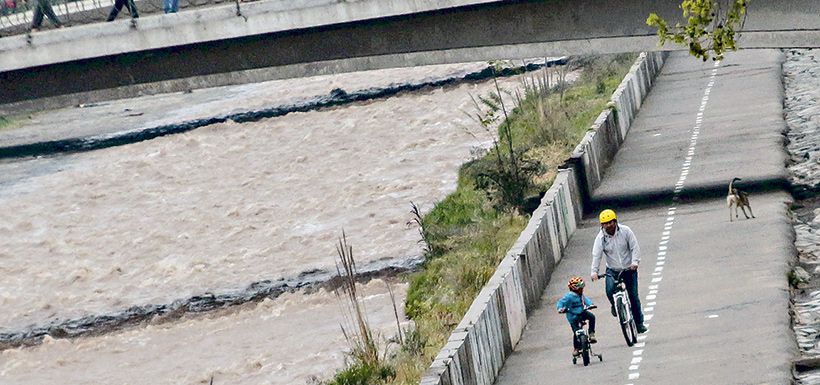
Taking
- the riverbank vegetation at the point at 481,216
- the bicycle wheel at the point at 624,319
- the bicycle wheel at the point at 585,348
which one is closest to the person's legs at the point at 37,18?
the riverbank vegetation at the point at 481,216

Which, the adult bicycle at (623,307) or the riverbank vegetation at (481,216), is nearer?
the adult bicycle at (623,307)

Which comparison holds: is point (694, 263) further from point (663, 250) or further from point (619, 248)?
point (619, 248)

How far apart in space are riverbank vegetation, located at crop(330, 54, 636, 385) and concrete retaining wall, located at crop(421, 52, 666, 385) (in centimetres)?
→ 90

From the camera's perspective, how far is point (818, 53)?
174 ft

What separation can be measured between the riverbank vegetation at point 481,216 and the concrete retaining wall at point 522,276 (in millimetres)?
901

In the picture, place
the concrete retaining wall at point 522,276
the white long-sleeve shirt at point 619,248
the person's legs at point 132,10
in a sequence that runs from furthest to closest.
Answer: the person's legs at point 132,10, the white long-sleeve shirt at point 619,248, the concrete retaining wall at point 522,276

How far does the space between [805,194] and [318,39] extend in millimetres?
9412

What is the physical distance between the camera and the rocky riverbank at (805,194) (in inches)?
763

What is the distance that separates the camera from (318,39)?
32.9 metres

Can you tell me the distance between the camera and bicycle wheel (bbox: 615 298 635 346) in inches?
775

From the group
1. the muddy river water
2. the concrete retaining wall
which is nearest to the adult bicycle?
the concrete retaining wall

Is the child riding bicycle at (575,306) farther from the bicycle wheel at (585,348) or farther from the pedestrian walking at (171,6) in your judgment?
the pedestrian walking at (171,6)

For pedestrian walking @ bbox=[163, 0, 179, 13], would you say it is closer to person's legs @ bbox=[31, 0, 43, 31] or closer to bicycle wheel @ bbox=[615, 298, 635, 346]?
person's legs @ bbox=[31, 0, 43, 31]

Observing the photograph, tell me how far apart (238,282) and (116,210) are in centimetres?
1332
